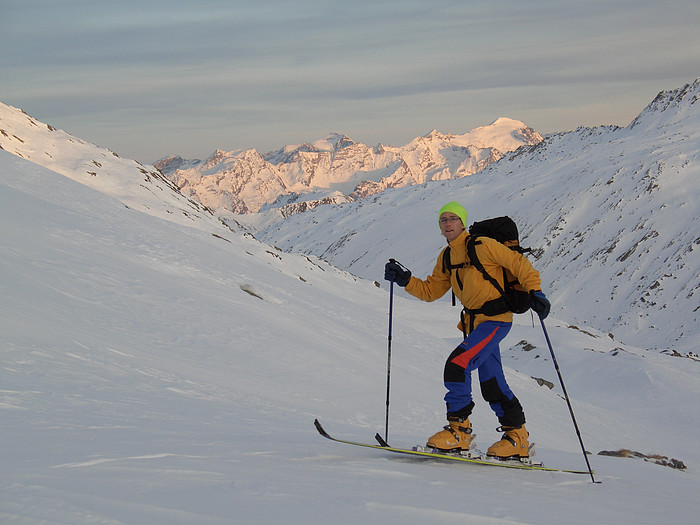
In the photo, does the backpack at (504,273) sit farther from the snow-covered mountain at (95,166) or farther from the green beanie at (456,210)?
the snow-covered mountain at (95,166)

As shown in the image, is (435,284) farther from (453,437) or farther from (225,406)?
(225,406)

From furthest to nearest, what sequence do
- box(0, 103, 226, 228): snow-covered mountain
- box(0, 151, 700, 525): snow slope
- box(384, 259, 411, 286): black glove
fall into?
1. box(0, 103, 226, 228): snow-covered mountain
2. box(384, 259, 411, 286): black glove
3. box(0, 151, 700, 525): snow slope

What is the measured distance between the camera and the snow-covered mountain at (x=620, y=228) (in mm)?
79562

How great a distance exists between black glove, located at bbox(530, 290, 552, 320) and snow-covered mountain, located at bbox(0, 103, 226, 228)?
39.9 metres

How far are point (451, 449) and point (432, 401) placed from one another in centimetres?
701

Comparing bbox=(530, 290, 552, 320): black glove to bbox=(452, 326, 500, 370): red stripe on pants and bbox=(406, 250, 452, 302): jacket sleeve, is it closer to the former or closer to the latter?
bbox=(452, 326, 500, 370): red stripe on pants

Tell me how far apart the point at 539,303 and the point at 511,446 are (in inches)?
65.4

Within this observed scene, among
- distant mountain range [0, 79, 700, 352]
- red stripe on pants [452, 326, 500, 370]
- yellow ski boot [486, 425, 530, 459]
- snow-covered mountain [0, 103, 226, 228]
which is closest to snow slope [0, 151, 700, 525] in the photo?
yellow ski boot [486, 425, 530, 459]

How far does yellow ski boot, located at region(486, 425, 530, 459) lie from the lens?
6805mm

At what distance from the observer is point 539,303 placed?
20.8 ft

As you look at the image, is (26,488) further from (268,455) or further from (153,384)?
(153,384)

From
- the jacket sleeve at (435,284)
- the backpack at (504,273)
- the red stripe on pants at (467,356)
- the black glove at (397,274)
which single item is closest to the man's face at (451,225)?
the backpack at (504,273)

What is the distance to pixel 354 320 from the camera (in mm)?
23062

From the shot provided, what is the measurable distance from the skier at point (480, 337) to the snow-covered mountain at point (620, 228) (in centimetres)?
6091
